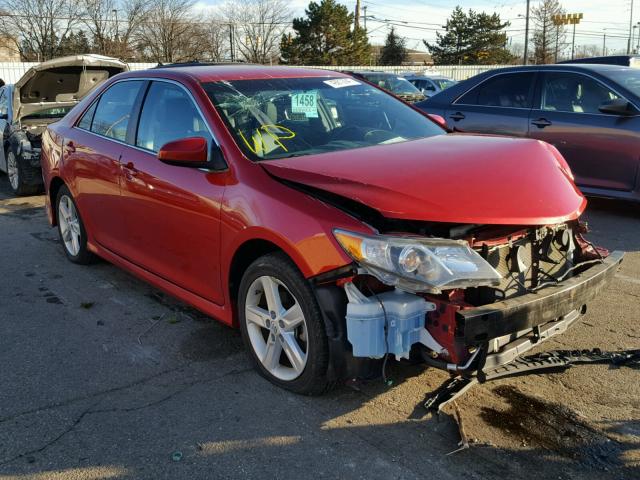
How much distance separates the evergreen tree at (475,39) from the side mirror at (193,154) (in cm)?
7099

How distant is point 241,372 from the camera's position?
359 cm

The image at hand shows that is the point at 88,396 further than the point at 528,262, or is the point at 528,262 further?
the point at 88,396

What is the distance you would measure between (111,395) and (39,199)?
267 inches

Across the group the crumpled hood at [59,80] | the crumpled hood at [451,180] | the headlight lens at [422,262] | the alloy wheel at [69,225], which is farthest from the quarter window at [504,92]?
the crumpled hood at [59,80]

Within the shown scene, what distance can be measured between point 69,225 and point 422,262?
4116 millimetres

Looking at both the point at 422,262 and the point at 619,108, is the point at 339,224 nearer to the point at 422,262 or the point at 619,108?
the point at 422,262

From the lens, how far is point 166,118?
4.23 meters

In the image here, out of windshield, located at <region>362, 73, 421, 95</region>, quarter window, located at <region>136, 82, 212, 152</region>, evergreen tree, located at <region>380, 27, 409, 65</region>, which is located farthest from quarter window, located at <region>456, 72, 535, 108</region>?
evergreen tree, located at <region>380, 27, 409, 65</region>

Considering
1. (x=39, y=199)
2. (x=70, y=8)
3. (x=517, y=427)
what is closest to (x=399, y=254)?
(x=517, y=427)

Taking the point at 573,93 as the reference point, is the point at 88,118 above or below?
below

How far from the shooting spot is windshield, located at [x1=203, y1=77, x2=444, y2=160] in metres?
3.70

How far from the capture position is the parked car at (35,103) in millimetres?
9039

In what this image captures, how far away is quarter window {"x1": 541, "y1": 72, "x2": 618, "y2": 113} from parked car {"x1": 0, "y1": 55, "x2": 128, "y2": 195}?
6484 mm

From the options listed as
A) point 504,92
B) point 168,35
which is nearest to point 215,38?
point 168,35
